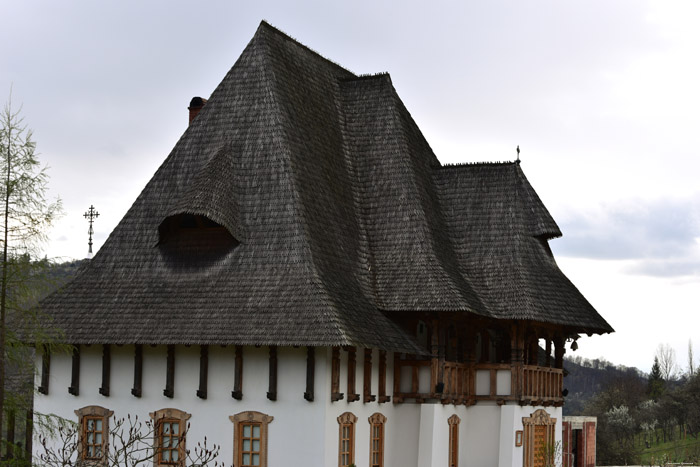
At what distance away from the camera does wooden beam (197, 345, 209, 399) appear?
85.1 ft

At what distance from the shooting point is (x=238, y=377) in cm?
2570

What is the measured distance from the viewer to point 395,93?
34.4 m

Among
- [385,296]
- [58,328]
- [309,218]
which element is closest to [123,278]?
[58,328]

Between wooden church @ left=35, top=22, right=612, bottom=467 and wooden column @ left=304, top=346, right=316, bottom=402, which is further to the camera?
wooden church @ left=35, top=22, right=612, bottom=467

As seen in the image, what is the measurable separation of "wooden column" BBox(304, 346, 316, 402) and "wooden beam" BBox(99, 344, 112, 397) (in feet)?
16.7

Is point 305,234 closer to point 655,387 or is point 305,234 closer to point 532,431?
point 532,431

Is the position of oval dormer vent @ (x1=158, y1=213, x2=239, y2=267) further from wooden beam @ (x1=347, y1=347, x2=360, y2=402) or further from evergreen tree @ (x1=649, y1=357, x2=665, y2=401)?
evergreen tree @ (x1=649, y1=357, x2=665, y2=401)

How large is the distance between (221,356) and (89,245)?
19.6m

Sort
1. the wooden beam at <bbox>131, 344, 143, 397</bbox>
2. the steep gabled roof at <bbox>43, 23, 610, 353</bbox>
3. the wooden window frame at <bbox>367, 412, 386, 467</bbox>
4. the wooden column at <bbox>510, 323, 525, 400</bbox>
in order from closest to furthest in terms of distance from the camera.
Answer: the steep gabled roof at <bbox>43, 23, 610, 353</bbox> → the wooden beam at <bbox>131, 344, 143, 397</bbox> → the wooden window frame at <bbox>367, 412, 386, 467</bbox> → the wooden column at <bbox>510, 323, 525, 400</bbox>

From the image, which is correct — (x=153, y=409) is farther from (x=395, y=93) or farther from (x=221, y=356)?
(x=395, y=93)

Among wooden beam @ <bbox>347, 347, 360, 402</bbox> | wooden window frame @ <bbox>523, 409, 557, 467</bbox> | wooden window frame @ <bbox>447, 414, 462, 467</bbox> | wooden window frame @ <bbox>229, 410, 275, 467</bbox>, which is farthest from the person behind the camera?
wooden window frame @ <bbox>523, 409, 557, 467</bbox>

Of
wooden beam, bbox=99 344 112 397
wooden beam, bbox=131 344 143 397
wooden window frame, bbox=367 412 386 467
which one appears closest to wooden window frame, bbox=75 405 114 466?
wooden beam, bbox=99 344 112 397

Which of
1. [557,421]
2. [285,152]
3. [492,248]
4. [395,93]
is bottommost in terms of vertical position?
[557,421]

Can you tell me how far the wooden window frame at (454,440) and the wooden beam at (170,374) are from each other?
303 inches
